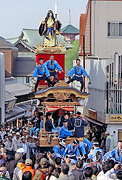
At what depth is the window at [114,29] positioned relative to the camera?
31.1 metres

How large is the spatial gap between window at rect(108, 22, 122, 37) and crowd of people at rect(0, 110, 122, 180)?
7.76 metres

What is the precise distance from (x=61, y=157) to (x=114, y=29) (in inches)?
558

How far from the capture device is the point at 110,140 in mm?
23109

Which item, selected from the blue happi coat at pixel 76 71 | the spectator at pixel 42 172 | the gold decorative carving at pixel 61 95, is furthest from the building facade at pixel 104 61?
the spectator at pixel 42 172

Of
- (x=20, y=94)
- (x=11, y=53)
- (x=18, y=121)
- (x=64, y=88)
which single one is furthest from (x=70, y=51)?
(x=64, y=88)

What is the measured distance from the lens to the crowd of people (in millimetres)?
13172

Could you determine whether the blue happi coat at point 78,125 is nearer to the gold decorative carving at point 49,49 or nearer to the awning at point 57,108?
the awning at point 57,108

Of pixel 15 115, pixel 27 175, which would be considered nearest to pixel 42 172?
pixel 27 175

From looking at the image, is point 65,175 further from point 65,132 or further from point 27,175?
point 65,132

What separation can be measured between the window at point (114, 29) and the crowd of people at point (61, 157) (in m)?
7.76

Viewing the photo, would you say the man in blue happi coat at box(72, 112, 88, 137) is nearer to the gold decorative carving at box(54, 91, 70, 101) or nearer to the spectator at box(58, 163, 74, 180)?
the gold decorative carving at box(54, 91, 70, 101)

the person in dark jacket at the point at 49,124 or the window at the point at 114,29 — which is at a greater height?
the window at the point at 114,29

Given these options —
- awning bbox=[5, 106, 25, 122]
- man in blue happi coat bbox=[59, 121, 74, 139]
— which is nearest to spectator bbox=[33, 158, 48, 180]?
man in blue happi coat bbox=[59, 121, 74, 139]

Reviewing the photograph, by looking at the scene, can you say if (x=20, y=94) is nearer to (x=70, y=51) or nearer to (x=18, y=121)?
(x=18, y=121)
